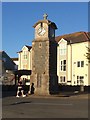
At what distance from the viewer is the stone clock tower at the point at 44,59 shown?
3306cm

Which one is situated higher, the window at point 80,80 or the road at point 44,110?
the window at point 80,80

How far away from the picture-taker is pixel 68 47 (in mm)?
62969

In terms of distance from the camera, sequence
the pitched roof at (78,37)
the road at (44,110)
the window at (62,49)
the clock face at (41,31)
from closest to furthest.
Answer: the road at (44,110)
the clock face at (41,31)
the pitched roof at (78,37)
the window at (62,49)

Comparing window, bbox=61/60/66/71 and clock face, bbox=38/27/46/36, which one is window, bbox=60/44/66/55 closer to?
window, bbox=61/60/66/71

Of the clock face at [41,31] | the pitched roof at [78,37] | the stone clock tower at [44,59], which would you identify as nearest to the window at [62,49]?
the pitched roof at [78,37]

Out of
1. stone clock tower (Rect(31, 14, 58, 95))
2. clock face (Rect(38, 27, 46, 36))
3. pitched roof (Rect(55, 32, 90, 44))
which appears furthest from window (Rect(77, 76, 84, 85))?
clock face (Rect(38, 27, 46, 36))

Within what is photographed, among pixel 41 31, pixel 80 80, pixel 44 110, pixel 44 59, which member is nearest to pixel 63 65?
pixel 80 80

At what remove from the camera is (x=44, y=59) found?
3325cm

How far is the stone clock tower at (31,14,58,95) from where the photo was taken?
108 ft

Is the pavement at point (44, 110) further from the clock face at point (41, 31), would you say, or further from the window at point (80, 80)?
the window at point (80, 80)

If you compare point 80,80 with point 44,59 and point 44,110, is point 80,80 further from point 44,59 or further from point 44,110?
point 44,110

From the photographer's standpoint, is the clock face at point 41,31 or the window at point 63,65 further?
the window at point 63,65

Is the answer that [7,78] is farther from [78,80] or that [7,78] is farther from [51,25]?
→ [51,25]

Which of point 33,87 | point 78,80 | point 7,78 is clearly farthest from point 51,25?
point 7,78
